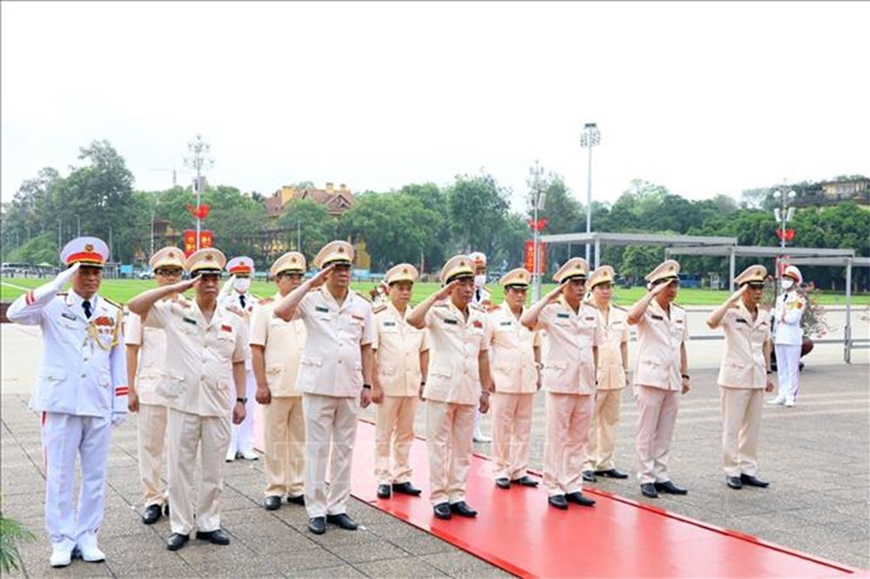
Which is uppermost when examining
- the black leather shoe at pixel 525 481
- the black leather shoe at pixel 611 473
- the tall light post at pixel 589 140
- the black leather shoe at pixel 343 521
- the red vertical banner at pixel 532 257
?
the tall light post at pixel 589 140

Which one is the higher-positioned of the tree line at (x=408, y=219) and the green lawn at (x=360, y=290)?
the tree line at (x=408, y=219)

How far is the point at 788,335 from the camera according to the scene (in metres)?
8.87

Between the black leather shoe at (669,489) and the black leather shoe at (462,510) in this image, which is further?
the black leather shoe at (669,489)

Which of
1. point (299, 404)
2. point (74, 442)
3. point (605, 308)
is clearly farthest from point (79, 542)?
point (605, 308)

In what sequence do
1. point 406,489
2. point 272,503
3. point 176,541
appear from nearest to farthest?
point 176,541, point 272,503, point 406,489

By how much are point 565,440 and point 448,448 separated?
0.77m

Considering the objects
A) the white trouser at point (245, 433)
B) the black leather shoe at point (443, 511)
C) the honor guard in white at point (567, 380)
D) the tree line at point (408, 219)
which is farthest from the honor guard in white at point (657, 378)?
the white trouser at point (245, 433)

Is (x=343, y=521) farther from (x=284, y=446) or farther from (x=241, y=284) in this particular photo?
(x=241, y=284)

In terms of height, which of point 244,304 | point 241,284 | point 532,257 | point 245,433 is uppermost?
point 532,257

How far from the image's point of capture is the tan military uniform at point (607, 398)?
625 cm

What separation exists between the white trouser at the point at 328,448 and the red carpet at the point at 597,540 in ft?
1.50

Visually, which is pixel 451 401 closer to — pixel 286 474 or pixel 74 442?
pixel 286 474

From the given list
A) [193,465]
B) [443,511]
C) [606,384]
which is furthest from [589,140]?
[193,465]

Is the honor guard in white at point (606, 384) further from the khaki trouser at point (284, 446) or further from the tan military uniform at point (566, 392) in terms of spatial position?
the khaki trouser at point (284, 446)
